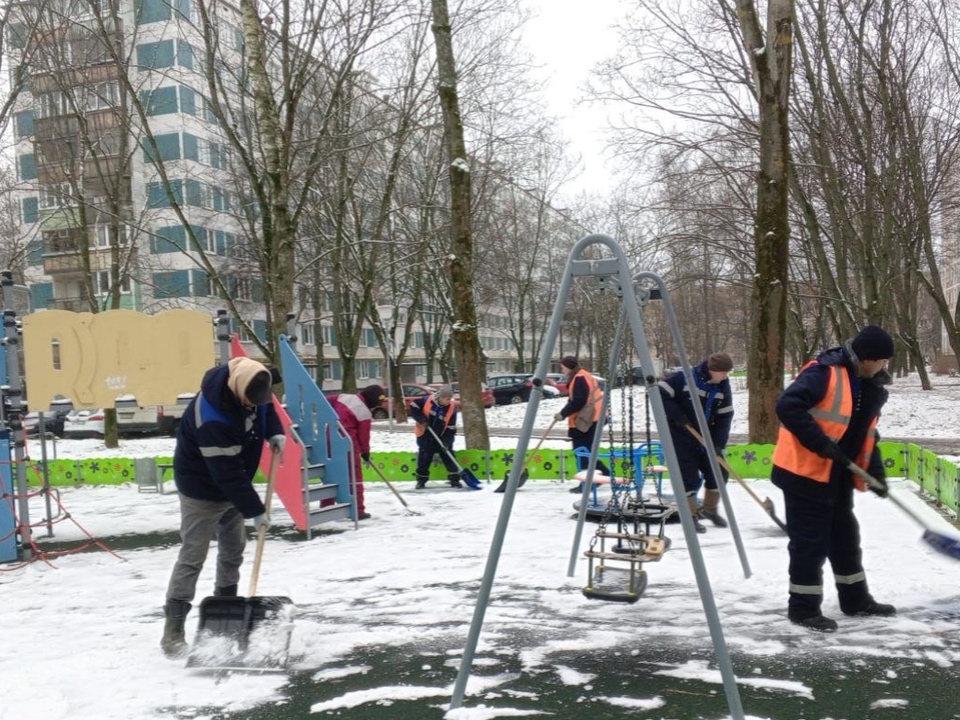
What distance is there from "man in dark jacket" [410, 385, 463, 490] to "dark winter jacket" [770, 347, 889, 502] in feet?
22.7

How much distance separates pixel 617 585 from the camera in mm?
5242

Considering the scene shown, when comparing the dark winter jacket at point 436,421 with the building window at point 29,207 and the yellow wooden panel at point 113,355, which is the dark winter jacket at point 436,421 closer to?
the yellow wooden panel at point 113,355

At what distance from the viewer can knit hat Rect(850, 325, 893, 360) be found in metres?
4.72

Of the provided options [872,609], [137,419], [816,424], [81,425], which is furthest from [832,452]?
[81,425]

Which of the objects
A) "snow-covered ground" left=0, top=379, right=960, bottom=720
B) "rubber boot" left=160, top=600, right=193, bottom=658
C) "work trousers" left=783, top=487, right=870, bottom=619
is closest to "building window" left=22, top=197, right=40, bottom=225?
"snow-covered ground" left=0, top=379, right=960, bottom=720

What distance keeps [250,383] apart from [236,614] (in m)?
1.31

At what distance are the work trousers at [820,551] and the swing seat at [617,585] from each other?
91 cm

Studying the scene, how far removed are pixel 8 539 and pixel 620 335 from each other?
5887 millimetres

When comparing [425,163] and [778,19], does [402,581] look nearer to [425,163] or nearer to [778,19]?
[778,19]

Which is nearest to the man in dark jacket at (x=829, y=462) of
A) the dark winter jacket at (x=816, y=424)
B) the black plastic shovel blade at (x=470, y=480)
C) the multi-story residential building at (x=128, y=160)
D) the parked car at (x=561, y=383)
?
the dark winter jacket at (x=816, y=424)

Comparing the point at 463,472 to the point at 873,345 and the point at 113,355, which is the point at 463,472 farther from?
the point at 873,345

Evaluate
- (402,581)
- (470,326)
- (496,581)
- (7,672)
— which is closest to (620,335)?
(496,581)

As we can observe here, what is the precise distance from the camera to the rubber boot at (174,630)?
15.7 feet

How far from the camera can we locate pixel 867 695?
388 centimetres
